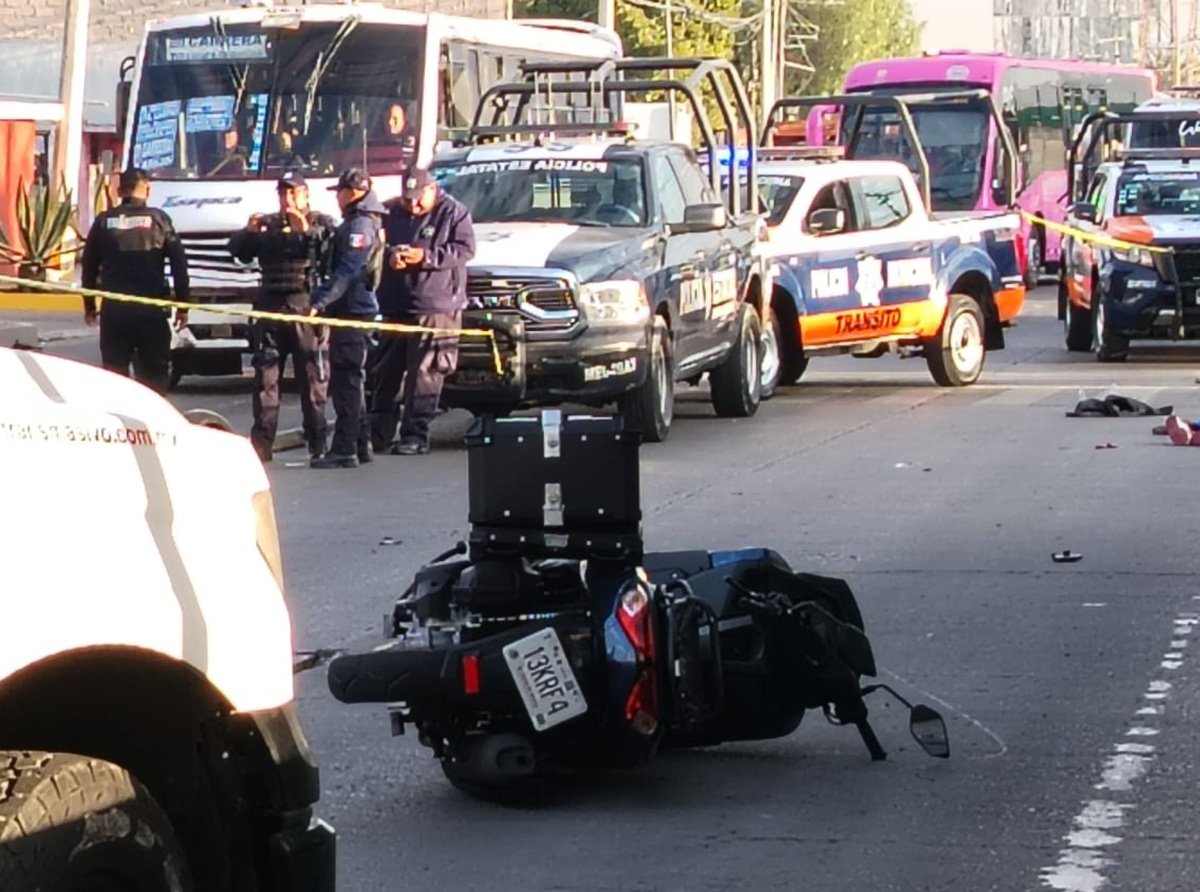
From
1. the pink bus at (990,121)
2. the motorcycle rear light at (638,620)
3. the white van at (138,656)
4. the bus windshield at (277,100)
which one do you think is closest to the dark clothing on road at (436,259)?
the bus windshield at (277,100)

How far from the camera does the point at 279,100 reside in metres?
21.7

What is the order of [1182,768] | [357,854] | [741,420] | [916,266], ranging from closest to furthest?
[357,854] → [1182,768] → [741,420] → [916,266]

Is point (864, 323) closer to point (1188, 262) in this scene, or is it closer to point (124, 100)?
point (1188, 262)

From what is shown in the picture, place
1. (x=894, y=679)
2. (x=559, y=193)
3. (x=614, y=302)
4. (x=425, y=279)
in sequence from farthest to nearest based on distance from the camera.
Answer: (x=559, y=193)
(x=614, y=302)
(x=425, y=279)
(x=894, y=679)

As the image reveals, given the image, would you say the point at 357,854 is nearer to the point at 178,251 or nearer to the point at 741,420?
the point at 178,251

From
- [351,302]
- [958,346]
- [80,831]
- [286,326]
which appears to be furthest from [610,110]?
[80,831]

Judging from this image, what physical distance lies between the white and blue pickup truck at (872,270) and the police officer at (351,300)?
495cm

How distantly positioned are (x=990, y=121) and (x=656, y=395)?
1968cm

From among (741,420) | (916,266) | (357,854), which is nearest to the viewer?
(357,854)

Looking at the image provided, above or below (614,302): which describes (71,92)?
above

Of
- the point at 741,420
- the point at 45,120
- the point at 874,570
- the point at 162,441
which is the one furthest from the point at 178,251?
the point at 45,120

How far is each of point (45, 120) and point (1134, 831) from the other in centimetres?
3739

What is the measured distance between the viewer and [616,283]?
54.9ft

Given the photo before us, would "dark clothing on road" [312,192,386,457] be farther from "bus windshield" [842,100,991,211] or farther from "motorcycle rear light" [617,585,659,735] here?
"bus windshield" [842,100,991,211]
